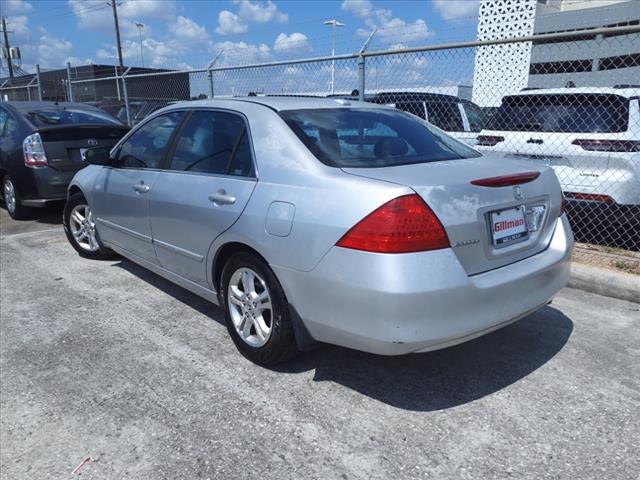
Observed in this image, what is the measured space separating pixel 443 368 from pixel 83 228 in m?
4.00

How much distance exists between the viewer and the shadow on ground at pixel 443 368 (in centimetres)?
288

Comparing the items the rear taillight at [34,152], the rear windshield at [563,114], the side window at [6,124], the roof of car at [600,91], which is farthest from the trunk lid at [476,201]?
the side window at [6,124]

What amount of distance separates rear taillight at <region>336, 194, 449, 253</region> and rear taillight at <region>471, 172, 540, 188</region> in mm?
389

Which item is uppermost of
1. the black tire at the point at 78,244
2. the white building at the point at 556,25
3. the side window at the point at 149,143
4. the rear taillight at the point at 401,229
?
the white building at the point at 556,25

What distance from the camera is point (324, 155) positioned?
288cm

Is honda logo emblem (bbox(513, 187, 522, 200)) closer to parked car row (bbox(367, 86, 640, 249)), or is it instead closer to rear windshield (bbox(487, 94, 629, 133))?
parked car row (bbox(367, 86, 640, 249))

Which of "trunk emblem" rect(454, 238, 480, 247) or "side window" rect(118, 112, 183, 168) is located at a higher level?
"side window" rect(118, 112, 183, 168)

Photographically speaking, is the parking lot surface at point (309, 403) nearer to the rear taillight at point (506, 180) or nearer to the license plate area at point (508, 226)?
the license plate area at point (508, 226)

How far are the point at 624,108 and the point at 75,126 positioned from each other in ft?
21.1

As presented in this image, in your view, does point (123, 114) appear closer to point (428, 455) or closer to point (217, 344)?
point (217, 344)

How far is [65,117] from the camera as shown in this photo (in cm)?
719

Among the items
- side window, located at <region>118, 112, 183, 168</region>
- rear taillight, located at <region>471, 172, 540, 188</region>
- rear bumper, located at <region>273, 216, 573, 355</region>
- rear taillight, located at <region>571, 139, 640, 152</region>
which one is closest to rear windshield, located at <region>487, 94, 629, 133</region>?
rear taillight, located at <region>571, 139, 640, 152</region>

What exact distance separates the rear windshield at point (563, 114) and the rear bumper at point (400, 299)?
355cm

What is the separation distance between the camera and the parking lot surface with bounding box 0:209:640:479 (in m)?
2.35
